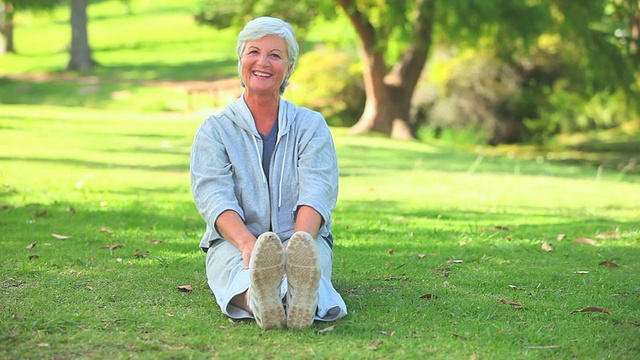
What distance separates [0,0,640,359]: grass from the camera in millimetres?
3801

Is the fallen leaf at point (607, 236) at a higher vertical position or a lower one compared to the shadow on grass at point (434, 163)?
higher

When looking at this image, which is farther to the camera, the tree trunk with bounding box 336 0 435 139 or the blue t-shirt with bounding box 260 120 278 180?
the tree trunk with bounding box 336 0 435 139

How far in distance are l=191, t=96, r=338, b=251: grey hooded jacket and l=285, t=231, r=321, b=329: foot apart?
637mm

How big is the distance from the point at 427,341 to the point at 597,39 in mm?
15457

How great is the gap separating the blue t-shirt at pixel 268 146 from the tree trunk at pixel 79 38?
1130 inches

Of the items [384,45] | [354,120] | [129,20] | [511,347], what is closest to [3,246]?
[511,347]

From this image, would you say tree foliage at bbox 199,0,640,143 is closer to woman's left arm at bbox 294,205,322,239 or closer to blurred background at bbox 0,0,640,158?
blurred background at bbox 0,0,640,158

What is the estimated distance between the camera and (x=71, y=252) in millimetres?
5711

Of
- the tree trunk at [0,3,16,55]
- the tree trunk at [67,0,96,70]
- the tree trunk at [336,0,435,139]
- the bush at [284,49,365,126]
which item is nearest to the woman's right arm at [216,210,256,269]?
the tree trunk at [336,0,435,139]

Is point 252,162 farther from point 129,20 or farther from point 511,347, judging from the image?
point 129,20

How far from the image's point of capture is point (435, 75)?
21312mm

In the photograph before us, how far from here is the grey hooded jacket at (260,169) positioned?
4523mm

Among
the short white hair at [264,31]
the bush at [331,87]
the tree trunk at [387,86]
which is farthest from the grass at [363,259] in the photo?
the bush at [331,87]

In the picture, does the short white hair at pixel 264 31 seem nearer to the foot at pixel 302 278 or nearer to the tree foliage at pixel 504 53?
the foot at pixel 302 278
